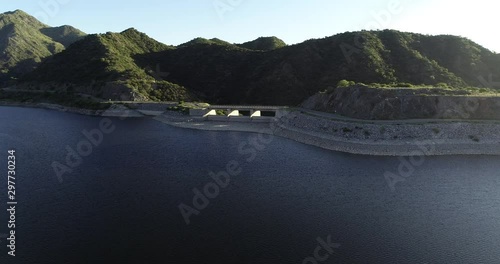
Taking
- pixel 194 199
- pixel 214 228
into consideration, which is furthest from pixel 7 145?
pixel 214 228

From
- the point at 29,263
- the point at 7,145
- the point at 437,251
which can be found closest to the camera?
the point at 29,263

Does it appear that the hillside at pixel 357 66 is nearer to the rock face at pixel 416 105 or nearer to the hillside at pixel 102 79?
the hillside at pixel 102 79

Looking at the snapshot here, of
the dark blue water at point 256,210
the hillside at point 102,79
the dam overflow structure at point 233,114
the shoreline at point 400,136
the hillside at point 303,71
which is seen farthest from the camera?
the hillside at point 102,79

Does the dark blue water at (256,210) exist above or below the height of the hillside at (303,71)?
below

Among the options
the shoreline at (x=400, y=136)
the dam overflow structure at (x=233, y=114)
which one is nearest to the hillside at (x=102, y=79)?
the dam overflow structure at (x=233, y=114)

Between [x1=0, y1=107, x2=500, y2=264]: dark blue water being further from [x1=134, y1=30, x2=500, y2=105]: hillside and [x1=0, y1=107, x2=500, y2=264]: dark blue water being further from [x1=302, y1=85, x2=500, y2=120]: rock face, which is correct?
[x1=134, y1=30, x2=500, y2=105]: hillside

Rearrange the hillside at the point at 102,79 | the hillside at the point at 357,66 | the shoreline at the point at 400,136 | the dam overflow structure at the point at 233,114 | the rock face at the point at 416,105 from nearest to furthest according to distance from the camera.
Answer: the shoreline at the point at 400,136 → the rock face at the point at 416,105 → the dam overflow structure at the point at 233,114 → the hillside at the point at 357,66 → the hillside at the point at 102,79

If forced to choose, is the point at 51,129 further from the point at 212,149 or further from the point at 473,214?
the point at 473,214
